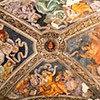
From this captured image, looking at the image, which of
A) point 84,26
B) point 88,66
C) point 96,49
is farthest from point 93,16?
point 88,66

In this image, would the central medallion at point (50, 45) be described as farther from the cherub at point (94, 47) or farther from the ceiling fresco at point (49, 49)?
the cherub at point (94, 47)

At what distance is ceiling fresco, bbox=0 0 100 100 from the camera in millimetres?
12117

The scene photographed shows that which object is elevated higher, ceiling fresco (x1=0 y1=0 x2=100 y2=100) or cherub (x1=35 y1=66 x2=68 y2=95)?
ceiling fresco (x1=0 y1=0 x2=100 y2=100)

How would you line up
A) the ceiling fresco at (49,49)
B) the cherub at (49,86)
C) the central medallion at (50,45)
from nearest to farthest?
1. the ceiling fresco at (49,49)
2. the central medallion at (50,45)
3. the cherub at (49,86)

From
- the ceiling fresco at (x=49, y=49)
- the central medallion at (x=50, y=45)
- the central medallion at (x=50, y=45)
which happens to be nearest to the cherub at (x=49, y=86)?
the ceiling fresco at (x=49, y=49)

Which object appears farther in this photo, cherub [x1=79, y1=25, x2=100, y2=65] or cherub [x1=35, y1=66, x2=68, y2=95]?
cherub [x1=35, y1=66, x2=68, y2=95]

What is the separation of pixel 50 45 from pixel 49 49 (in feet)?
0.67

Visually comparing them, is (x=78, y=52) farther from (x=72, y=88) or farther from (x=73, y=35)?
(x=72, y=88)

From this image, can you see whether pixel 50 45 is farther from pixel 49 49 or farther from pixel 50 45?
pixel 49 49

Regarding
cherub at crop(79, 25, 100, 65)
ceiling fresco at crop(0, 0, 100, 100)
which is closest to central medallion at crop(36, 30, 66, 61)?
ceiling fresco at crop(0, 0, 100, 100)

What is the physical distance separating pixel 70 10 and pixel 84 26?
932 millimetres

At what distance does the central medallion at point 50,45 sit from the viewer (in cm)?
1324

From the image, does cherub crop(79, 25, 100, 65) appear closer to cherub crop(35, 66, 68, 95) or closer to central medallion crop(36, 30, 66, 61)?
central medallion crop(36, 30, 66, 61)

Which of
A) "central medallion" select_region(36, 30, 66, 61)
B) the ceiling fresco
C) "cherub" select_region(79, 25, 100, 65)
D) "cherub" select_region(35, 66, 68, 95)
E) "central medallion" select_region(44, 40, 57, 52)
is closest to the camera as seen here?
the ceiling fresco
